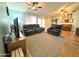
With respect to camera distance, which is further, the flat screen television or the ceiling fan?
the flat screen television

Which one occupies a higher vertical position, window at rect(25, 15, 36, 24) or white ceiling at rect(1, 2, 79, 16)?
white ceiling at rect(1, 2, 79, 16)

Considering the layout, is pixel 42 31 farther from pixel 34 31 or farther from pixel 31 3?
pixel 31 3

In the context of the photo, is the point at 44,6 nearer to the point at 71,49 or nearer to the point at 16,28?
Answer: the point at 16,28

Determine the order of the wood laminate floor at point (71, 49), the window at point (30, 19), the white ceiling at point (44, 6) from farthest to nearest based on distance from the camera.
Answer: the wood laminate floor at point (71, 49) → the window at point (30, 19) → the white ceiling at point (44, 6)

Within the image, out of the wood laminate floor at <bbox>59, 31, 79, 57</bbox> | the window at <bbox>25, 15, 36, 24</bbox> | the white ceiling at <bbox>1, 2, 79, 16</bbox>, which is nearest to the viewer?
the white ceiling at <bbox>1, 2, 79, 16</bbox>

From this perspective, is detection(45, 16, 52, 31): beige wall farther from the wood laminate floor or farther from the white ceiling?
the wood laminate floor

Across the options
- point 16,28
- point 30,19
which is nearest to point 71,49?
point 30,19

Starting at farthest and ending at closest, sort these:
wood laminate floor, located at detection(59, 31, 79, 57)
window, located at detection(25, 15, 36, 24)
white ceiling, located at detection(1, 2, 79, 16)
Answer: wood laminate floor, located at detection(59, 31, 79, 57) < window, located at detection(25, 15, 36, 24) < white ceiling, located at detection(1, 2, 79, 16)

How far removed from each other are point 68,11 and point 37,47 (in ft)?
5.10

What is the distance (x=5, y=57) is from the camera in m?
1.42

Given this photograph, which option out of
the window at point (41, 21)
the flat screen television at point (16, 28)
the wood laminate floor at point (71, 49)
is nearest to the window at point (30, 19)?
the window at point (41, 21)

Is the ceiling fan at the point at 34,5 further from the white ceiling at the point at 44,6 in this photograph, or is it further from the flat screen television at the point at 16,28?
the flat screen television at the point at 16,28

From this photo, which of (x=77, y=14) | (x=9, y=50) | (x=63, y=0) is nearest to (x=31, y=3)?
(x=63, y=0)

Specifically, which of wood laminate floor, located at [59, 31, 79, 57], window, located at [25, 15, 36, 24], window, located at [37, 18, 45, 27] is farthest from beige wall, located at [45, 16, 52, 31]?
wood laminate floor, located at [59, 31, 79, 57]
